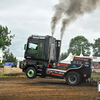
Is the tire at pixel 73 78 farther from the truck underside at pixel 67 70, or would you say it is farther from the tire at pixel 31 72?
the tire at pixel 31 72

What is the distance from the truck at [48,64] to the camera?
35.1 ft

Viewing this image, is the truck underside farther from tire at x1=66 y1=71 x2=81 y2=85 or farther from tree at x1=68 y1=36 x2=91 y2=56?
tree at x1=68 y1=36 x2=91 y2=56

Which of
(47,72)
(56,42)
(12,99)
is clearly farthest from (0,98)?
(56,42)

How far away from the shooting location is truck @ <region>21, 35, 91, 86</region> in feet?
35.1

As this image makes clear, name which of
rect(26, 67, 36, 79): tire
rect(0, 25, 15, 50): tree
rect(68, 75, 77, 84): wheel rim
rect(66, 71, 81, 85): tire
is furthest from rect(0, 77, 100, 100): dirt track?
rect(0, 25, 15, 50): tree

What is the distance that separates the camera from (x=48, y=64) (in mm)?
11812

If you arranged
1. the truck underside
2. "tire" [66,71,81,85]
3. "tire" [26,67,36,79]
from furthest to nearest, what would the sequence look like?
"tire" [26,67,36,79]
the truck underside
"tire" [66,71,81,85]

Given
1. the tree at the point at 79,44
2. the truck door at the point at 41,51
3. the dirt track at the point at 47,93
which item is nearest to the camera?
the dirt track at the point at 47,93

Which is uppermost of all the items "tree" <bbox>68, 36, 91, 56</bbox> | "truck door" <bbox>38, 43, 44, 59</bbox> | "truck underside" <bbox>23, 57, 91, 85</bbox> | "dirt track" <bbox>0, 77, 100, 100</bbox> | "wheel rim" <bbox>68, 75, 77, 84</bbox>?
"tree" <bbox>68, 36, 91, 56</bbox>

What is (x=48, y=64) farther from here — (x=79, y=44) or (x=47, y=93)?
(x=79, y=44)

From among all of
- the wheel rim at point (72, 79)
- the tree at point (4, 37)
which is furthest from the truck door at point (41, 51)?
the tree at point (4, 37)

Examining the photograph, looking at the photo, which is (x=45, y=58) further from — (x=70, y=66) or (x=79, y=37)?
(x=79, y=37)

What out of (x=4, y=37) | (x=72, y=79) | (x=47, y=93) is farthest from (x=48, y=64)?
(x=4, y=37)

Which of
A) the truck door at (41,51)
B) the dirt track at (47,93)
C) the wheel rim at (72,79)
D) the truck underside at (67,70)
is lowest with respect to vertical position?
the dirt track at (47,93)
